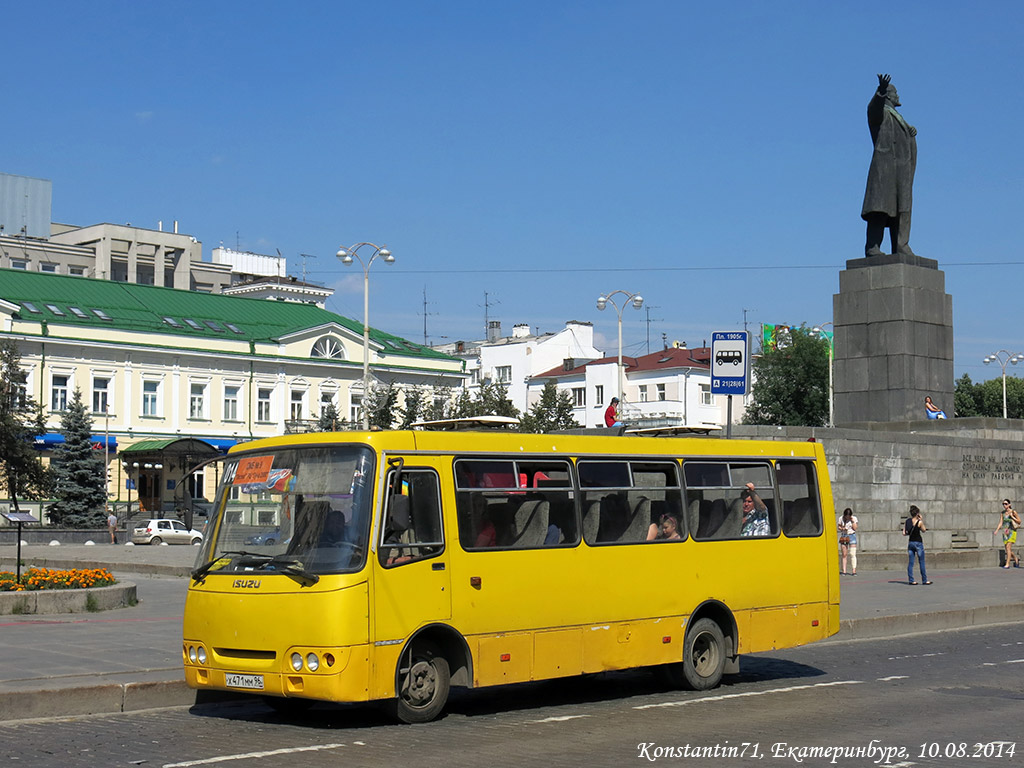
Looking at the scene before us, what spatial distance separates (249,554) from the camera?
11234mm

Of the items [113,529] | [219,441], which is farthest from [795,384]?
[113,529]

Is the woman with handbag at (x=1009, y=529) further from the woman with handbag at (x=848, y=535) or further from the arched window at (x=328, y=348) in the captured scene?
the arched window at (x=328, y=348)

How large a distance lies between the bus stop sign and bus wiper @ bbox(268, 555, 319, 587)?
26.1 feet

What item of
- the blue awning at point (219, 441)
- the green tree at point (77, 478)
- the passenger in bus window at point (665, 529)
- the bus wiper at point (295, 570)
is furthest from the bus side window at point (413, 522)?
the blue awning at point (219, 441)

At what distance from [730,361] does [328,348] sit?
6864 centimetres

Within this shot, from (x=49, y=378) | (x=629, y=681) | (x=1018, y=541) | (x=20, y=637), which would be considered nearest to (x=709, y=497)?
(x=629, y=681)

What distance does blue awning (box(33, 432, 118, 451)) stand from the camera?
69.3 m

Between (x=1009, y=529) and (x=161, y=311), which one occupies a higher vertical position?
(x=161, y=311)

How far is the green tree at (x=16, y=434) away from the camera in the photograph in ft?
175

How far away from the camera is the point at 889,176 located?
33062 millimetres

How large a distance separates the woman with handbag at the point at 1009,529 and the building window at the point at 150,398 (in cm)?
5420

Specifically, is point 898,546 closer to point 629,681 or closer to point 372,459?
point 629,681

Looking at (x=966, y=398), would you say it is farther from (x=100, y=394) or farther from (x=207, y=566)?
(x=207, y=566)

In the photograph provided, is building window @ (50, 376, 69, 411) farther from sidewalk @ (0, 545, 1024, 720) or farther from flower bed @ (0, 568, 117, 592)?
flower bed @ (0, 568, 117, 592)
